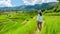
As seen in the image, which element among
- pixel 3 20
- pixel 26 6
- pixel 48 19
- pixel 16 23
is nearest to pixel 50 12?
pixel 48 19

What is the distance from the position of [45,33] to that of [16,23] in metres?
1.25

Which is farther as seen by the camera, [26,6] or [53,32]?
[26,6]

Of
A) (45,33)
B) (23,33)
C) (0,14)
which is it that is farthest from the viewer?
(0,14)

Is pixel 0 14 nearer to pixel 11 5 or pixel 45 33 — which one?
pixel 11 5

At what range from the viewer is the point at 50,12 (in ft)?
15.1

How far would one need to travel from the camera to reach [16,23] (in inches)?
170

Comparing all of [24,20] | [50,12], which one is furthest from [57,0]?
[24,20]

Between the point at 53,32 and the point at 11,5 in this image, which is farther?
the point at 11,5

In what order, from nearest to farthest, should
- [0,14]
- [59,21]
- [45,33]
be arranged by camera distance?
[45,33] → [59,21] → [0,14]

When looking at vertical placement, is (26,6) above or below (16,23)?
above

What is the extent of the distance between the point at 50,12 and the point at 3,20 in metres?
1.23

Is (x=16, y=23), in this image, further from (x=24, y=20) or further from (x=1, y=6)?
(x=1, y=6)

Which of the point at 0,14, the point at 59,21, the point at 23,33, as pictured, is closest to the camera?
the point at 23,33

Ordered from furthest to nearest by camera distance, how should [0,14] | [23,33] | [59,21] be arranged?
1. [0,14]
2. [59,21]
3. [23,33]
